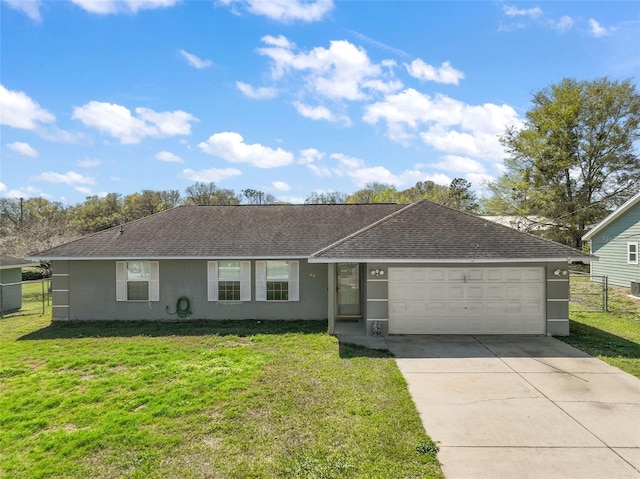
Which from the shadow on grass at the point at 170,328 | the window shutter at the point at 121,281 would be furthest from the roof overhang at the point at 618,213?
the window shutter at the point at 121,281

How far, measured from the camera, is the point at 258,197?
64.1 metres

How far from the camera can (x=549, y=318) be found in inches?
391

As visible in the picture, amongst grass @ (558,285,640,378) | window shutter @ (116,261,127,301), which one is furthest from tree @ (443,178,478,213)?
window shutter @ (116,261,127,301)

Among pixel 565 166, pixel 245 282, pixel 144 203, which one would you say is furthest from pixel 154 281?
pixel 144 203

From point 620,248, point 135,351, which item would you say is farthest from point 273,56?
point 620,248

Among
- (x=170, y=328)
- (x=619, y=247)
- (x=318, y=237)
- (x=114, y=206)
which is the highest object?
(x=114, y=206)

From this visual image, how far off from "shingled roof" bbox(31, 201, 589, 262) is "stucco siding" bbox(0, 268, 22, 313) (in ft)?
17.9

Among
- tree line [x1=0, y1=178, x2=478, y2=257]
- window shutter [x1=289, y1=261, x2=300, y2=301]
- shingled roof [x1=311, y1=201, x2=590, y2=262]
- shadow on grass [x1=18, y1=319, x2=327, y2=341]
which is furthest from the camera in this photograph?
tree line [x1=0, y1=178, x2=478, y2=257]

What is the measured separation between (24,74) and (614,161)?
3406cm

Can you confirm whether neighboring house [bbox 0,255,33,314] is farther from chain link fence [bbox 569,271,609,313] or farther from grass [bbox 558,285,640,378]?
chain link fence [bbox 569,271,609,313]

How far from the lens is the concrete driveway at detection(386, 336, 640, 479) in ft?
13.8

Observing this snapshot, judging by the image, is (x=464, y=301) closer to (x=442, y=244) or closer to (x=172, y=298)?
(x=442, y=244)

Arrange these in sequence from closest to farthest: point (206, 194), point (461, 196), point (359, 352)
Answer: point (359, 352) < point (461, 196) < point (206, 194)

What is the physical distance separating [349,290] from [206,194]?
152 feet
